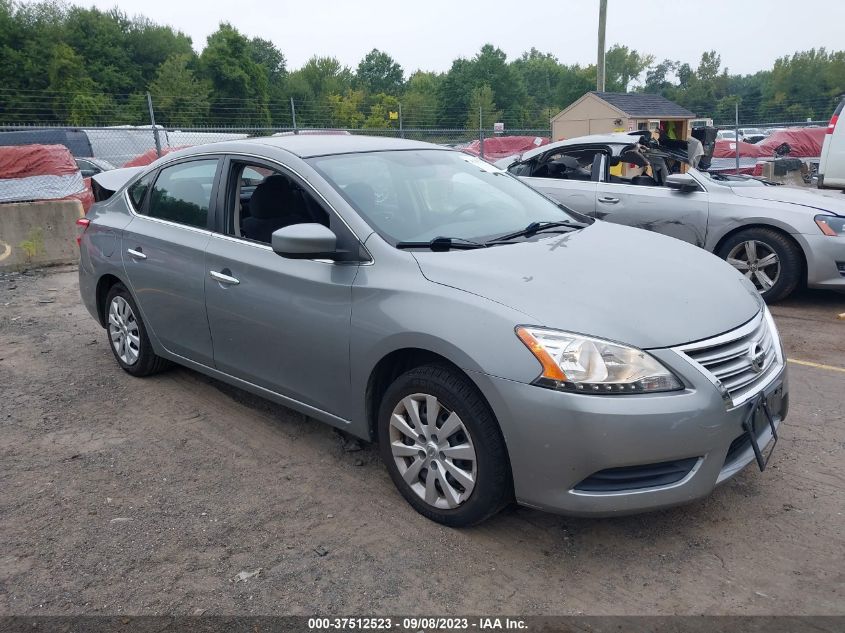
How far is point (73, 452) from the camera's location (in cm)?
412

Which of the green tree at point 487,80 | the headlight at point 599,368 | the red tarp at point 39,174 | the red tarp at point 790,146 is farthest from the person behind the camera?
the green tree at point 487,80

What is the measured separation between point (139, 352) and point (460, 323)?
2.99 m

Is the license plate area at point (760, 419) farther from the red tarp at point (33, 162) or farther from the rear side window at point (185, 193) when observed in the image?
the red tarp at point (33, 162)

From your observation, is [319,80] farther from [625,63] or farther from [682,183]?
[682,183]

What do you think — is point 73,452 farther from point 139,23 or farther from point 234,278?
point 139,23

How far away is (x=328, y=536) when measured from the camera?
10.5ft

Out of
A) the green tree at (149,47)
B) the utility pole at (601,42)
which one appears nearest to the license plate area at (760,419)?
the utility pole at (601,42)

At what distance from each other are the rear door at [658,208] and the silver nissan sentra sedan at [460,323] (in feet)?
10.5

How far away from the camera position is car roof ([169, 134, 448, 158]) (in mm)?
4039

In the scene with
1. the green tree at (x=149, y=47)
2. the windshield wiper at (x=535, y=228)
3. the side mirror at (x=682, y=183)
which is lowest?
the side mirror at (x=682, y=183)

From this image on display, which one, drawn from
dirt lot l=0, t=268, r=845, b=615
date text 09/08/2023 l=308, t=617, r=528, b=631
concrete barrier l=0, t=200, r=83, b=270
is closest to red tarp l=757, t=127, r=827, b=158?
concrete barrier l=0, t=200, r=83, b=270

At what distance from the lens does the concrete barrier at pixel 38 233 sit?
30.0 feet

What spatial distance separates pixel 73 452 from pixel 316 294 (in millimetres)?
1782

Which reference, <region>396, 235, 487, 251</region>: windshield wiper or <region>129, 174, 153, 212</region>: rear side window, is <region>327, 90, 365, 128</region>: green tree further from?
<region>396, 235, 487, 251</region>: windshield wiper
